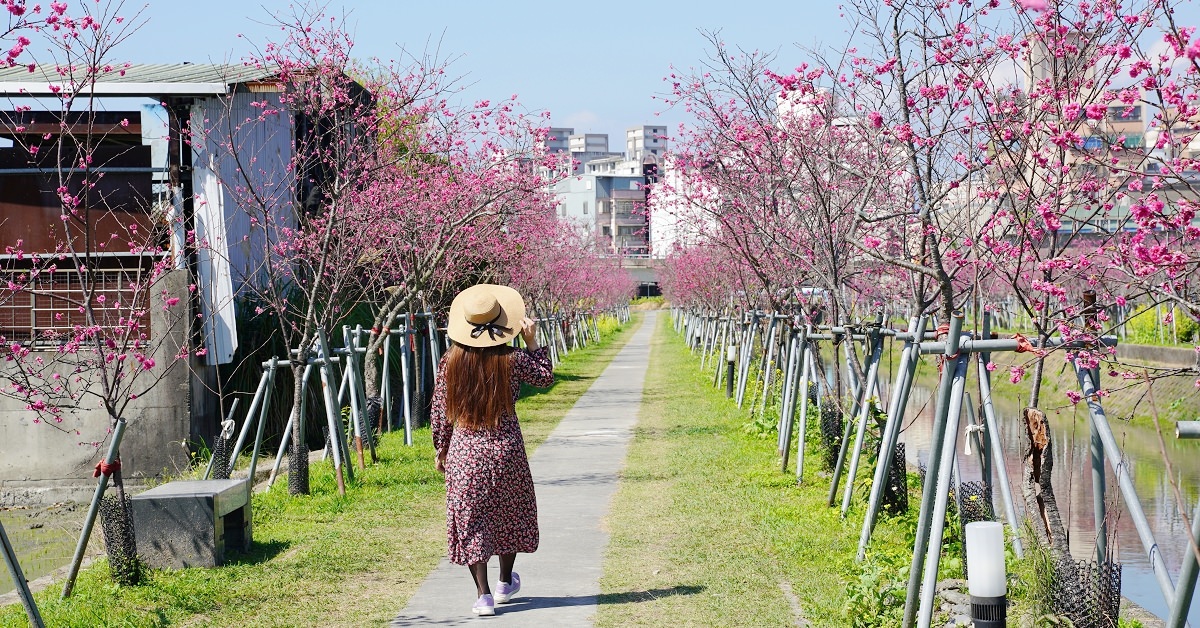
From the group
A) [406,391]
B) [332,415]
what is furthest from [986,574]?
[406,391]

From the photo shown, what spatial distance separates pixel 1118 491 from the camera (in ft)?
20.7

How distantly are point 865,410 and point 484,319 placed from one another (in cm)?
359

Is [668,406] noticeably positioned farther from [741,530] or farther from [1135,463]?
[741,530]

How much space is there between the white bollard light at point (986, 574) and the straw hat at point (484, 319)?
2947 millimetres

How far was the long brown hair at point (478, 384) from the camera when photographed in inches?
271

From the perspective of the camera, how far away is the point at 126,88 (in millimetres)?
15141

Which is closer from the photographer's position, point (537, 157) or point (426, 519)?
point (426, 519)

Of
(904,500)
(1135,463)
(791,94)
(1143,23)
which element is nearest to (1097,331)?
(1143,23)

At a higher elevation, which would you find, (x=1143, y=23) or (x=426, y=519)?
(x=1143, y=23)

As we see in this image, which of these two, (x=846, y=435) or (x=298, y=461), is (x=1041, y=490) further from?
(x=298, y=461)

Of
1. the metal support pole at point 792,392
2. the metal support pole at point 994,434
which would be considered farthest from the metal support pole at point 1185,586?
the metal support pole at point 792,392

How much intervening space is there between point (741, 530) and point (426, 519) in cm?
255

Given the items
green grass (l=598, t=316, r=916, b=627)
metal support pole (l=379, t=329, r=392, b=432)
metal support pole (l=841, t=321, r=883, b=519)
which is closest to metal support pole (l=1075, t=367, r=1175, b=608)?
green grass (l=598, t=316, r=916, b=627)

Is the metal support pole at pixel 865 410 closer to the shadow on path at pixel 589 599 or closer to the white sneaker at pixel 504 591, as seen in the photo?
the shadow on path at pixel 589 599
